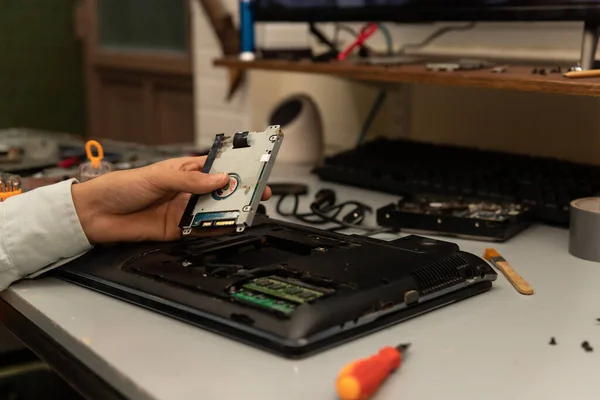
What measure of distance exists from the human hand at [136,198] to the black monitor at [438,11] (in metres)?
0.52

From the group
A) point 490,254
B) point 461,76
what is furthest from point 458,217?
point 461,76

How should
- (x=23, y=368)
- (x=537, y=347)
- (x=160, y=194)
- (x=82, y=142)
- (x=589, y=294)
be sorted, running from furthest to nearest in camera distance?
1. (x=82, y=142)
2. (x=23, y=368)
3. (x=160, y=194)
4. (x=589, y=294)
5. (x=537, y=347)

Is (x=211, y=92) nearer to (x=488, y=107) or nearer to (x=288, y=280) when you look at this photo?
(x=488, y=107)

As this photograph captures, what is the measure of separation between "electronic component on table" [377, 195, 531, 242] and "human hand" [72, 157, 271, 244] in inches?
8.6

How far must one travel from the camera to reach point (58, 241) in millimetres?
893

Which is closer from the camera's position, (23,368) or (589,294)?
(589,294)

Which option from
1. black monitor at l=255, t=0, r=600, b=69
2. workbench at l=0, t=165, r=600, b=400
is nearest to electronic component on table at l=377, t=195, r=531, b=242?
workbench at l=0, t=165, r=600, b=400

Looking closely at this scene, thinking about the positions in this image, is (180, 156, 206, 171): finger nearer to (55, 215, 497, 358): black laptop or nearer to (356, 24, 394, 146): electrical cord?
(55, 215, 497, 358): black laptop

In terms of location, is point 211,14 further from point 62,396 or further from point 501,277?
point 501,277

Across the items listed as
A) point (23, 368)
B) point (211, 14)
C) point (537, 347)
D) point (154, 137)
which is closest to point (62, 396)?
point (23, 368)

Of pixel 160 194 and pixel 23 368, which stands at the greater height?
pixel 160 194

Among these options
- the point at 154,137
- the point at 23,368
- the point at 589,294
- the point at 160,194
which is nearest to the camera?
the point at 589,294

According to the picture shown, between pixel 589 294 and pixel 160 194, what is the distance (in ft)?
1.69

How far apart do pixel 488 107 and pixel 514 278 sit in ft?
2.36
